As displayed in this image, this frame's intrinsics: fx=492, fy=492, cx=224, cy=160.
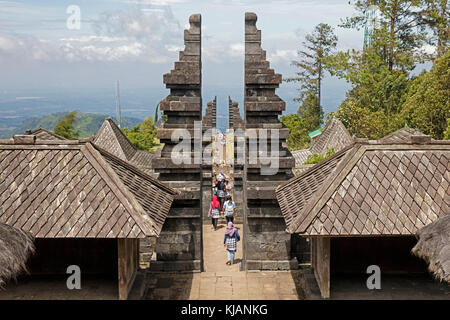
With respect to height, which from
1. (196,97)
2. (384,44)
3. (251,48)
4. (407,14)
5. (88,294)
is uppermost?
(407,14)

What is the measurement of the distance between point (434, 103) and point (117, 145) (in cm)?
1619

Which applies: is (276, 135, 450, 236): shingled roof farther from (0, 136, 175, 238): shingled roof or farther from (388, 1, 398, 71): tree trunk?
(388, 1, 398, 71): tree trunk

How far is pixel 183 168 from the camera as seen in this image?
13.9 meters

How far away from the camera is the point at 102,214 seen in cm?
1062

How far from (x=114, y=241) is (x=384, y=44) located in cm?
3287

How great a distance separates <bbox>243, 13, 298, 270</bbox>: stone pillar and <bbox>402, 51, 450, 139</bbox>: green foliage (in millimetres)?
14381

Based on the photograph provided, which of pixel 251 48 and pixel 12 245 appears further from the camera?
pixel 251 48

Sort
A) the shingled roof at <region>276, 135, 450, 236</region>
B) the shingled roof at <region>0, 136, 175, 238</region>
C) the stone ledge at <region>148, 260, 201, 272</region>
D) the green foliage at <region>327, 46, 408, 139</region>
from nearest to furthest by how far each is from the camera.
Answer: the shingled roof at <region>0, 136, 175, 238</region> → the shingled roof at <region>276, 135, 450, 236</region> → the stone ledge at <region>148, 260, 201, 272</region> → the green foliage at <region>327, 46, 408, 139</region>

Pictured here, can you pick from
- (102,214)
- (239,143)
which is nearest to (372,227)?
(102,214)

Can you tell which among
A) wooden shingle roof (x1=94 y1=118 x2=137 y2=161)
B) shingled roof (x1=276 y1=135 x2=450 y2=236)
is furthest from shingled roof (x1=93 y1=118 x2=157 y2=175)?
shingled roof (x1=276 y1=135 x2=450 y2=236)

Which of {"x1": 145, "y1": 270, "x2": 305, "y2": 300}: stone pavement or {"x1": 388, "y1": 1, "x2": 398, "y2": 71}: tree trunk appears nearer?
{"x1": 145, "y1": 270, "x2": 305, "y2": 300}: stone pavement

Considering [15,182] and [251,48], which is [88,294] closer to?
[15,182]

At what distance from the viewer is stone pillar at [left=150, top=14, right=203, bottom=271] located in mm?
13664

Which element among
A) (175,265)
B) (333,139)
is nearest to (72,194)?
(175,265)
